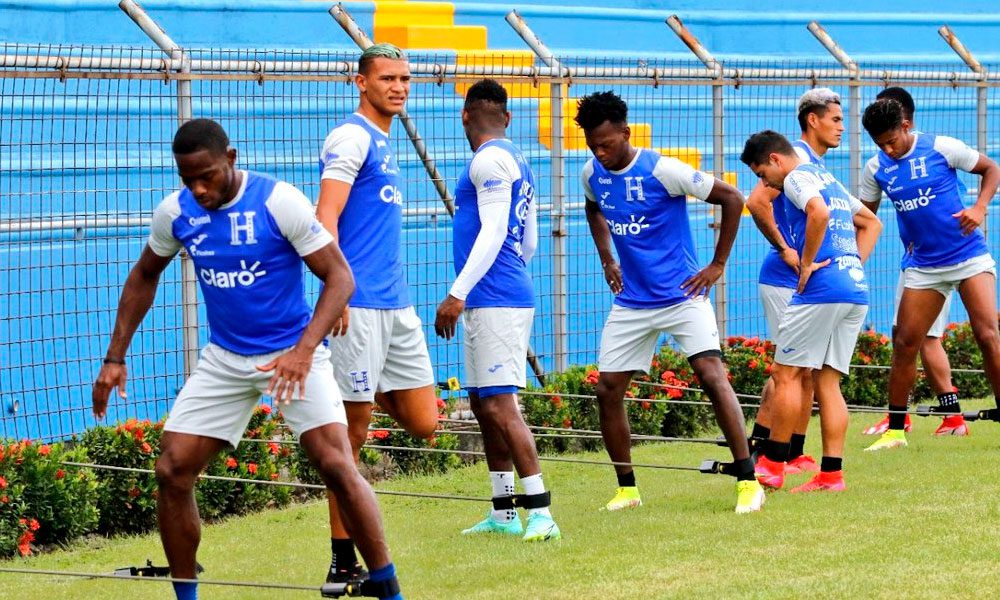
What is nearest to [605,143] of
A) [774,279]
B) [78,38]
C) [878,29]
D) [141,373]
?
[774,279]

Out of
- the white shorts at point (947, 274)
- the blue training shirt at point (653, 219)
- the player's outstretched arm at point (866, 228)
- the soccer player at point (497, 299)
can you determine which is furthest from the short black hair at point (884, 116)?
the soccer player at point (497, 299)

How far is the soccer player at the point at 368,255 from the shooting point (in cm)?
686

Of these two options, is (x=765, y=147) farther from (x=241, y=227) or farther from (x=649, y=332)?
(x=241, y=227)

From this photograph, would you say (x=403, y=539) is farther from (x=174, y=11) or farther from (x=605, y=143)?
(x=174, y=11)

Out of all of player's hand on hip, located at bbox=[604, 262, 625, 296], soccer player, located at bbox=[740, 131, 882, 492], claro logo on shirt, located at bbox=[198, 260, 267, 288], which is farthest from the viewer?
player's hand on hip, located at bbox=[604, 262, 625, 296]

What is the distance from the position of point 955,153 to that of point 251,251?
569 centimetres

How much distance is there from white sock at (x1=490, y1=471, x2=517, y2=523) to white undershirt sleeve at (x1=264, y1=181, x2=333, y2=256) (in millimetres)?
2463

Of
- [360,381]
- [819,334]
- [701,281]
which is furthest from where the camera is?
[819,334]

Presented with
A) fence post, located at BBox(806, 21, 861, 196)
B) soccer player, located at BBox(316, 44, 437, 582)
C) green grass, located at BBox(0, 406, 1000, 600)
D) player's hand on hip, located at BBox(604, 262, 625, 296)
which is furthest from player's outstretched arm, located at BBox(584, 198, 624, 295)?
fence post, located at BBox(806, 21, 861, 196)

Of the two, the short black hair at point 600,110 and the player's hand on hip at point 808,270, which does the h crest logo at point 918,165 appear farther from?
the short black hair at point 600,110

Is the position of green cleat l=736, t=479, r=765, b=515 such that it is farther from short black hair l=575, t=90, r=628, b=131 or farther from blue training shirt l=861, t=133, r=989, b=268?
blue training shirt l=861, t=133, r=989, b=268

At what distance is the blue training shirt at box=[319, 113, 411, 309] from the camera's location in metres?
6.89

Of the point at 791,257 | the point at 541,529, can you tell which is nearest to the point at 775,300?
the point at 791,257

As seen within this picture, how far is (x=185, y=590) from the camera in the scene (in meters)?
6.03
